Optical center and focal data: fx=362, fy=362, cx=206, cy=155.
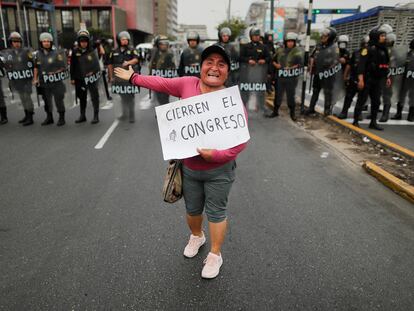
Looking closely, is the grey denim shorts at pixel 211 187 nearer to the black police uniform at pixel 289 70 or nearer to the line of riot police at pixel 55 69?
the line of riot police at pixel 55 69

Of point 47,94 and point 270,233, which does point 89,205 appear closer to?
point 270,233

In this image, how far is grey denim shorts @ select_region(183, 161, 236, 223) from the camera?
2635mm

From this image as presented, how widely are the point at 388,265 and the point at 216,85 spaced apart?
198 cm

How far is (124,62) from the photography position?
26.9 ft

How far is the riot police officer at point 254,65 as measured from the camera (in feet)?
29.7

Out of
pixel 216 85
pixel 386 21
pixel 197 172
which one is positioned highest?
pixel 386 21

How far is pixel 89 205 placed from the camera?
4.04 metres

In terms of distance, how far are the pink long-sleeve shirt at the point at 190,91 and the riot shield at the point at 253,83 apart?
6790mm

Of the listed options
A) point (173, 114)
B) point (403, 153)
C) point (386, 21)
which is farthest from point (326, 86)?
point (173, 114)

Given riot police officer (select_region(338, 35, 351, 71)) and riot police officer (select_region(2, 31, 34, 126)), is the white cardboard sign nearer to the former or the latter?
riot police officer (select_region(2, 31, 34, 126))

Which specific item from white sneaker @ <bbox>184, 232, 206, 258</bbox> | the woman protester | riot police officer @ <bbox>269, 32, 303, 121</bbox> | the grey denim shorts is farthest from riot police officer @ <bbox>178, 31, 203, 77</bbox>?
the grey denim shorts

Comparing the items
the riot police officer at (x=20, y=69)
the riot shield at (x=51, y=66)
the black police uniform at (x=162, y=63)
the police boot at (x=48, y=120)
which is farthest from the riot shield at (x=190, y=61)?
the riot police officer at (x=20, y=69)

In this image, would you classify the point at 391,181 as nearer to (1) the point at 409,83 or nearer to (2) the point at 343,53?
(1) the point at 409,83

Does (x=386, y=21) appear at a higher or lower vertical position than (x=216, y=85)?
higher
